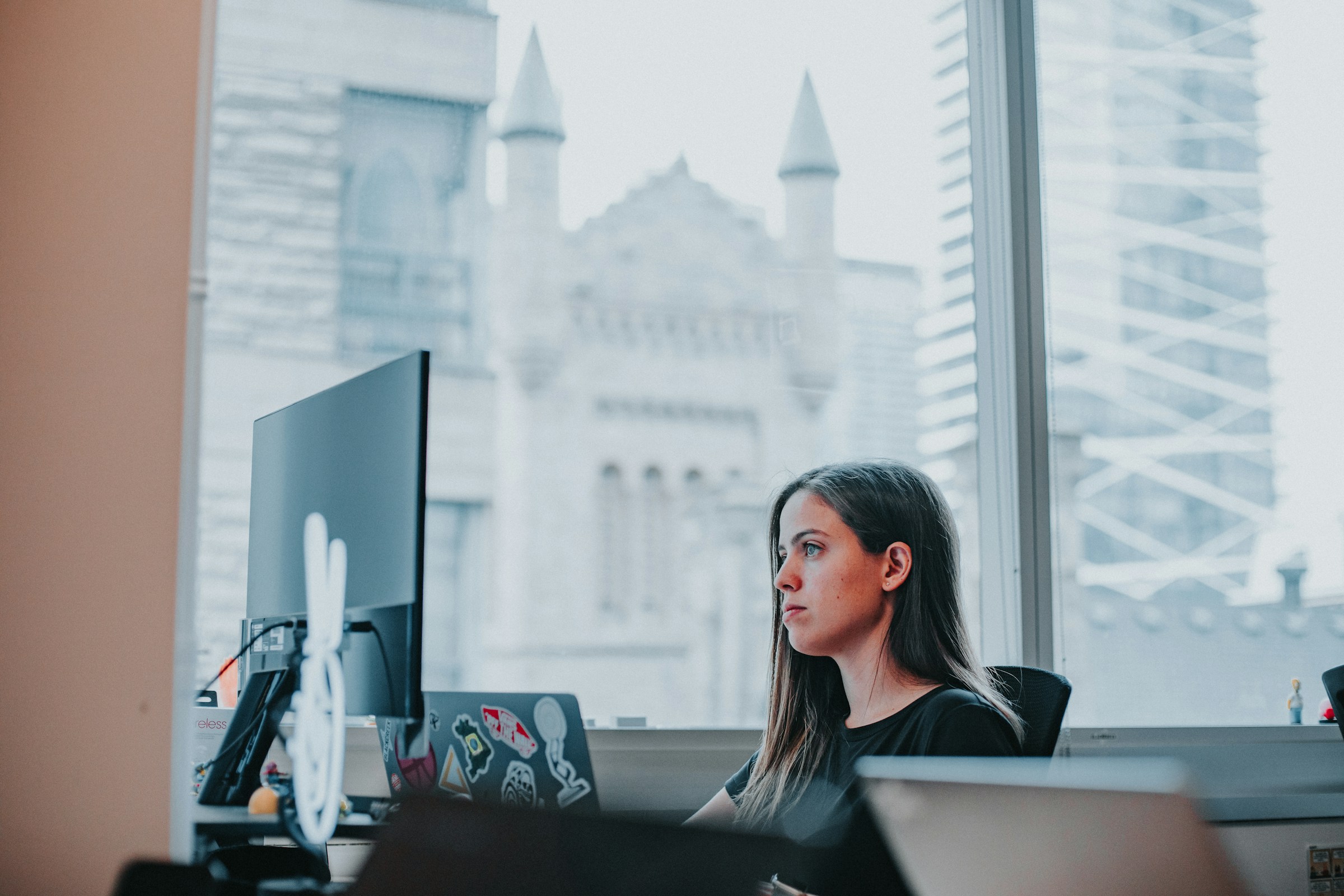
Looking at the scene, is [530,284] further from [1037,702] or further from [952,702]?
[952,702]

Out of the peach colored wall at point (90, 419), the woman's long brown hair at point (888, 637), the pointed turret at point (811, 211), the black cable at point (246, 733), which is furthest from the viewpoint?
the pointed turret at point (811, 211)

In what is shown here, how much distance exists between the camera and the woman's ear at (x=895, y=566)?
183cm

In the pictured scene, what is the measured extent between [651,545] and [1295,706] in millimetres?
16098

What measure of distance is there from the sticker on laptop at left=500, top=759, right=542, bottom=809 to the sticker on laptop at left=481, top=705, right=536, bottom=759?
17mm

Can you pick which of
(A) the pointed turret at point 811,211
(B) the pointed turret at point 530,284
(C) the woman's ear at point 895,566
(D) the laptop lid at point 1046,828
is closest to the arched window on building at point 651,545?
(B) the pointed turret at point 530,284

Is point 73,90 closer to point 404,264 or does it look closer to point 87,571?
point 87,571

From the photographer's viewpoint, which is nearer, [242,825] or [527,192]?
[242,825]

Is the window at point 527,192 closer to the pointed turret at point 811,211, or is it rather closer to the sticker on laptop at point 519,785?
the pointed turret at point 811,211

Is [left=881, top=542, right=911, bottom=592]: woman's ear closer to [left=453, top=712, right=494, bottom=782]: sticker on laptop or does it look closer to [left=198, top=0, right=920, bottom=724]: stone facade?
[left=198, top=0, right=920, bottom=724]: stone facade

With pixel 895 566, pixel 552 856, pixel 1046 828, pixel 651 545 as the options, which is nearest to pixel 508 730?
pixel 895 566

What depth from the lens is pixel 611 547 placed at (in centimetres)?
1875

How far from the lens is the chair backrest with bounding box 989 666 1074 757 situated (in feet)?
5.94

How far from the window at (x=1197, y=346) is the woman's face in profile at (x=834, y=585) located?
1210 millimetres

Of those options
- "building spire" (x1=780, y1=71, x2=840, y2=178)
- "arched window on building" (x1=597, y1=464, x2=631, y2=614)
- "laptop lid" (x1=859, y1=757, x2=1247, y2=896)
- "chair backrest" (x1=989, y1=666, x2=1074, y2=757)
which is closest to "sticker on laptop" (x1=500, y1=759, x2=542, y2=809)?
"chair backrest" (x1=989, y1=666, x2=1074, y2=757)
